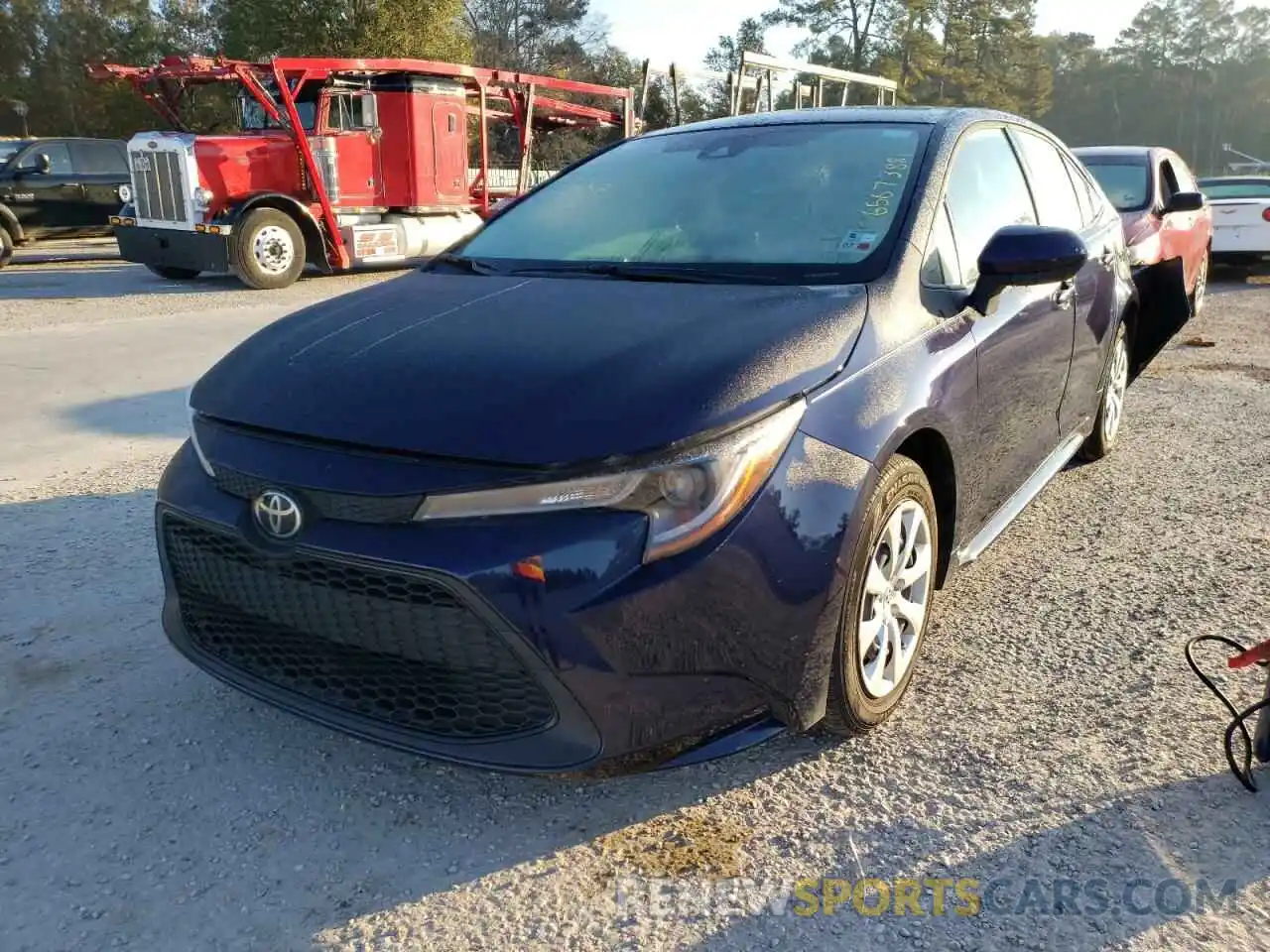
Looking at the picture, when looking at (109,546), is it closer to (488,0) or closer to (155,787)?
(155,787)

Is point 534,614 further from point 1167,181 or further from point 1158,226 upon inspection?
point 1167,181

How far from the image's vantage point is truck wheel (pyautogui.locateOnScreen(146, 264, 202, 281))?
13344 mm

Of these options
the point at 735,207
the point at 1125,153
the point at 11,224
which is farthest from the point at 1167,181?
the point at 11,224

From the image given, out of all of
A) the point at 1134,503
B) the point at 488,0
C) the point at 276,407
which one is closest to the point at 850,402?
the point at 276,407

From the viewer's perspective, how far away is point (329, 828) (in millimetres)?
2283

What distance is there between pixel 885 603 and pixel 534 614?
3.33 feet

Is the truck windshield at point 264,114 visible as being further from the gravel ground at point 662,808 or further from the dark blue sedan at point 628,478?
the dark blue sedan at point 628,478

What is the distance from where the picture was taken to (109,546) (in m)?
3.92

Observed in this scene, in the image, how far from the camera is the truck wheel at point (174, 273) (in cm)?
1334

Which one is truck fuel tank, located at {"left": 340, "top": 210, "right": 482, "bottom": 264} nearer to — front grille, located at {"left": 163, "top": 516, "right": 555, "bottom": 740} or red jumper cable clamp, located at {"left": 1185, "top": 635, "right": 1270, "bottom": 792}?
front grille, located at {"left": 163, "top": 516, "right": 555, "bottom": 740}

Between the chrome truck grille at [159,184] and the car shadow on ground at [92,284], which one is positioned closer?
the car shadow on ground at [92,284]

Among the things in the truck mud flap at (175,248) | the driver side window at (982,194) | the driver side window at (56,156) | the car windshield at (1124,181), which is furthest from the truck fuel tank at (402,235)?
the driver side window at (982,194)

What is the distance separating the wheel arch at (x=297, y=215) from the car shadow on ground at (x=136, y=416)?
6.37 metres

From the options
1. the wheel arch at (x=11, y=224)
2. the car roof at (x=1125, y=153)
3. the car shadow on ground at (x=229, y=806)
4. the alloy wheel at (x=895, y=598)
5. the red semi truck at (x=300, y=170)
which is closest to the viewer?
the car shadow on ground at (x=229, y=806)
